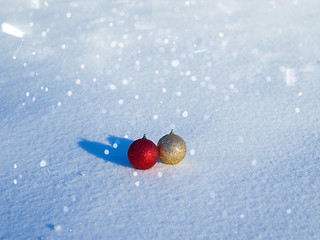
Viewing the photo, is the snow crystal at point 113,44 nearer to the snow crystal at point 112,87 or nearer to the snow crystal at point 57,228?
the snow crystal at point 112,87

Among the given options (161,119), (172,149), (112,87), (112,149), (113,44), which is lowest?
(113,44)

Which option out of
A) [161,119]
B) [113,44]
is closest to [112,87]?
[161,119]

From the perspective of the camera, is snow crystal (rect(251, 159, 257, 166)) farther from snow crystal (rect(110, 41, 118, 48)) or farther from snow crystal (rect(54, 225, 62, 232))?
snow crystal (rect(110, 41, 118, 48))

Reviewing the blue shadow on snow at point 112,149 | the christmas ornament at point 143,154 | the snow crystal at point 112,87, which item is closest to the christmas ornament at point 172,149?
the christmas ornament at point 143,154

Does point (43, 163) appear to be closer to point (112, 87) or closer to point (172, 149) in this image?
point (172, 149)

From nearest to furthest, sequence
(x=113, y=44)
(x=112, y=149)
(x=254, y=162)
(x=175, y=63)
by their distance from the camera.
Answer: (x=254, y=162), (x=112, y=149), (x=175, y=63), (x=113, y=44)

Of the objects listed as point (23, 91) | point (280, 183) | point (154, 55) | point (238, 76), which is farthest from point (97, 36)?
point (280, 183)
